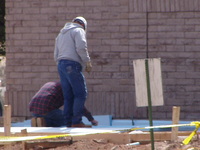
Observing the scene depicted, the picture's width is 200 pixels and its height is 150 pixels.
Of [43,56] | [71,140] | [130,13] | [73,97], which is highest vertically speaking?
[130,13]

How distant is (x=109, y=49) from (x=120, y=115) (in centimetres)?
122

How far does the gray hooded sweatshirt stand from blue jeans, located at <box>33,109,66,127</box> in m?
0.92

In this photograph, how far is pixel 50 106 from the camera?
863 cm

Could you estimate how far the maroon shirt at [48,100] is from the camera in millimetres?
8594

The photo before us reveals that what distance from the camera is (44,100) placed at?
28.2ft

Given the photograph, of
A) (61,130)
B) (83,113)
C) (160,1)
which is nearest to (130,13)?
(160,1)

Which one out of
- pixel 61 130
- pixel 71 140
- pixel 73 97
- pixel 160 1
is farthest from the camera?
pixel 160 1

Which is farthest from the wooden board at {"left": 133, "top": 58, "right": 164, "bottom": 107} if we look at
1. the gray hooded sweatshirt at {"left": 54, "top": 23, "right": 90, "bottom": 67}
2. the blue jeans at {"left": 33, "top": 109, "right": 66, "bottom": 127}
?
Result: the blue jeans at {"left": 33, "top": 109, "right": 66, "bottom": 127}

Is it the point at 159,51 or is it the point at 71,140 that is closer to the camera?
the point at 71,140

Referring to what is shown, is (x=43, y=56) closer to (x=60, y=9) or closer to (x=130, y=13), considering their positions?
(x=60, y=9)

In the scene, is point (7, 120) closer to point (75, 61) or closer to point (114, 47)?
point (75, 61)

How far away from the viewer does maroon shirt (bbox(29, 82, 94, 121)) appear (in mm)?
8594

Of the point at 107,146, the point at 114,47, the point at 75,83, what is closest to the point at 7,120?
the point at 107,146

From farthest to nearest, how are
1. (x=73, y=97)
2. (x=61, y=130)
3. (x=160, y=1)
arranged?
1. (x=160, y=1)
2. (x=73, y=97)
3. (x=61, y=130)
